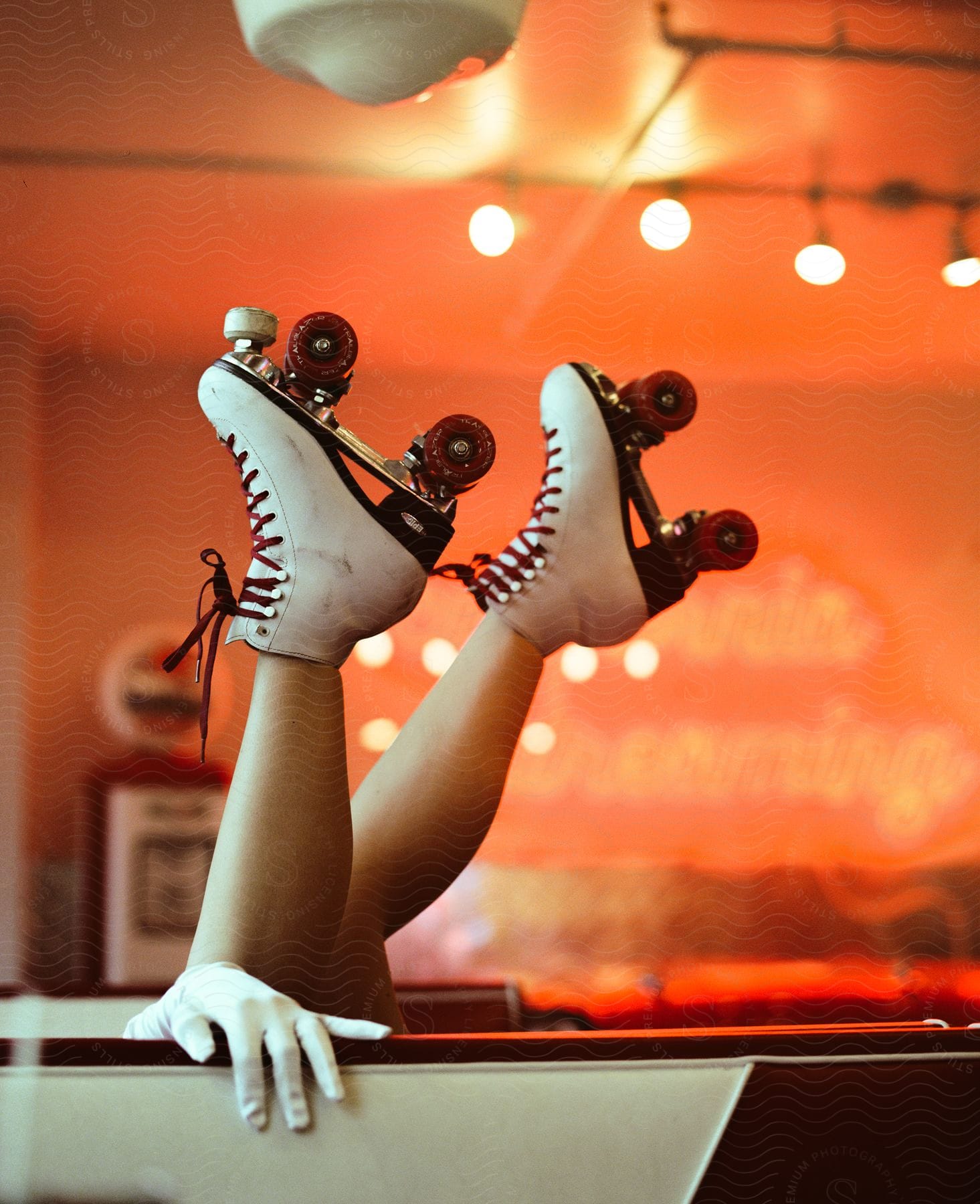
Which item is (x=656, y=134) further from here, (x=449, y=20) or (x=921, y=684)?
(x=921, y=684)

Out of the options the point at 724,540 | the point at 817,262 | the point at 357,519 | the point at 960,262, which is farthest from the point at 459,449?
the point at 960,262

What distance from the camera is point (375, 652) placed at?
944 mm

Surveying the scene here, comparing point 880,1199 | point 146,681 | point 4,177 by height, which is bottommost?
point 880,1199

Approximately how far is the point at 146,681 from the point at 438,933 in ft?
1.11

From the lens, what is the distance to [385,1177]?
53 centimetres

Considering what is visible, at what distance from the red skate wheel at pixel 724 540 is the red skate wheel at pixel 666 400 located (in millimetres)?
80

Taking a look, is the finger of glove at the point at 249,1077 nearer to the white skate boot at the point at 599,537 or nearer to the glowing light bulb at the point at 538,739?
the white skate boot at the point at 599,537

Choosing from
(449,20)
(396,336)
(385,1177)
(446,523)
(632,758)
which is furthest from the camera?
(632,758)

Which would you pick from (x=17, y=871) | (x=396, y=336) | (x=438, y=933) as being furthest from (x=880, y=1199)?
(x=396, y=336)

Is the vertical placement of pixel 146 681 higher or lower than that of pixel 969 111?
lower

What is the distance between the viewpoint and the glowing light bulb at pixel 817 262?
44.4 inches

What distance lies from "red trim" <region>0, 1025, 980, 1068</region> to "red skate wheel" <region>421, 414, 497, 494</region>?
0.37 m

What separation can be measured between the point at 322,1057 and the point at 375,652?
1.48 feet

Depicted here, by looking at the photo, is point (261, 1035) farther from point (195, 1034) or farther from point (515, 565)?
point (515, 565)
